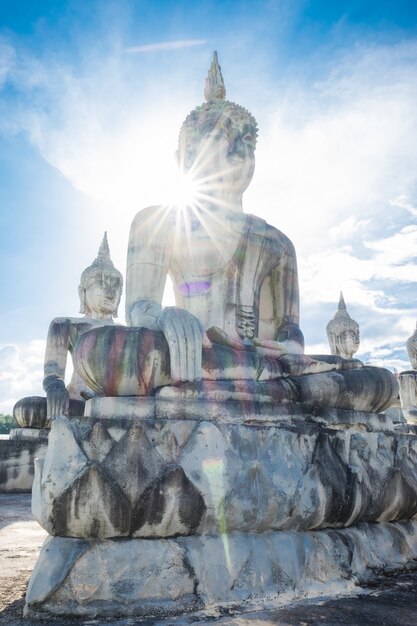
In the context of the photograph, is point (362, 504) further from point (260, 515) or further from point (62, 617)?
point (62, 617)

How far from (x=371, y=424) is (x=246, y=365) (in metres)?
0.84

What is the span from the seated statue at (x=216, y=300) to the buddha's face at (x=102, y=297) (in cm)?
320

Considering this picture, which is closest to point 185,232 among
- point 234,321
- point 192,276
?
point 192,276

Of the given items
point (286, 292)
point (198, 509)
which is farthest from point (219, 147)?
point (198, 509)

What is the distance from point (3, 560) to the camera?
2.90 metres

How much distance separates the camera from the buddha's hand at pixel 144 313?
9.46 ft

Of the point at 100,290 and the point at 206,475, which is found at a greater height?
the point at 100,290

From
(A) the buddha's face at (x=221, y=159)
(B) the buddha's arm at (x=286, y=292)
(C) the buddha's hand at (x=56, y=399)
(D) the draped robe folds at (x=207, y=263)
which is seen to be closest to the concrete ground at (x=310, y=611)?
(D) the draped robe folds at (x=207, y=263)

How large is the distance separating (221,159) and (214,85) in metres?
0.83

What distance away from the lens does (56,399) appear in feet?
19.4

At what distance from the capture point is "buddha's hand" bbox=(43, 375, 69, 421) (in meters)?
5.91

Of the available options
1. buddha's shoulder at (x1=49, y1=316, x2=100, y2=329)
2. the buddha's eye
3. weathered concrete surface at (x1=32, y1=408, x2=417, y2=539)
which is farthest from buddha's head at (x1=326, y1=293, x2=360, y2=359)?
weathered concrete surface at (x1=32, y1=408, x2=417, y2=539)

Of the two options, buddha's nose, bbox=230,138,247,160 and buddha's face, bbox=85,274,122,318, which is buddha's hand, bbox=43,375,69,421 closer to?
buddha's face, bbox=85,274,122,318

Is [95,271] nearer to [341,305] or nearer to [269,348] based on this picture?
[269,348]
